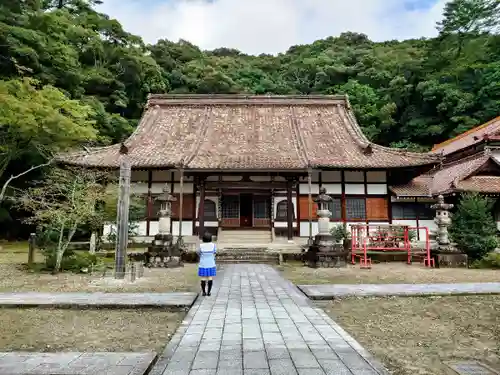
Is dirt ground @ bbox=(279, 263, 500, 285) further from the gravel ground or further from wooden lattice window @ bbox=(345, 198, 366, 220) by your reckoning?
wooden lattice window @ bbox=(345, 198, 366, 220)

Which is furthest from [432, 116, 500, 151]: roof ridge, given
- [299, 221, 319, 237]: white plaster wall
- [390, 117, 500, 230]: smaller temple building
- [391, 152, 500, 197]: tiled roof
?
[299, 221, 319, 237]: white plaster wall

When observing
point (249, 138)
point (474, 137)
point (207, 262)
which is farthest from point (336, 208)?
point (207, 262)

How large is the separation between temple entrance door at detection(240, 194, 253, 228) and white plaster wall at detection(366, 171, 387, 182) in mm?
6204

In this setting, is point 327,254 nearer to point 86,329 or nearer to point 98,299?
point 98,299

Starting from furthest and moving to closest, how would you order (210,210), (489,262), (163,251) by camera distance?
1. (210,210)
2. (163,251)
3. (489,262)

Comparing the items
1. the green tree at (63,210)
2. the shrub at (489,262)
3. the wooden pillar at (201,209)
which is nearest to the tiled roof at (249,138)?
the wooden pillar at (201,209)

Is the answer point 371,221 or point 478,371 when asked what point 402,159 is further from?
point 478,371

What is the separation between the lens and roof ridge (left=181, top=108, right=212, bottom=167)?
676 inches

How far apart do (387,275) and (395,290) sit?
3131 mm

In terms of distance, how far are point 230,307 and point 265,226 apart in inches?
502

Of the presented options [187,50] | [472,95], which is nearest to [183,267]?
[472,95]

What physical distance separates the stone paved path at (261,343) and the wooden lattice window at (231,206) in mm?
12266

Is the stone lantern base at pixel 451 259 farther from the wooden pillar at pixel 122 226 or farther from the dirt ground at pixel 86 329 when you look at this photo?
the wooden pillar at pixel 122 226

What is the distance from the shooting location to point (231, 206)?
19.1m
